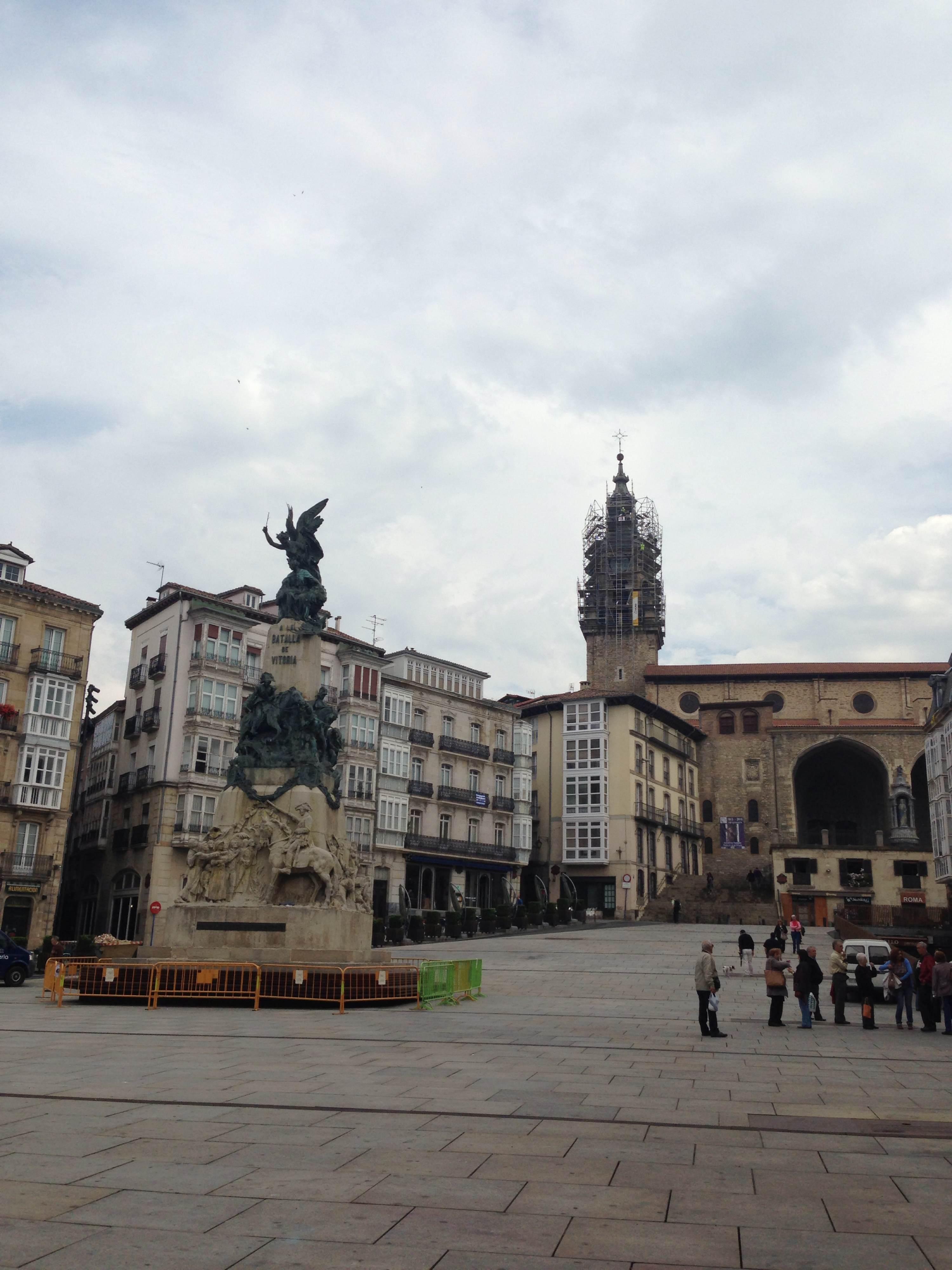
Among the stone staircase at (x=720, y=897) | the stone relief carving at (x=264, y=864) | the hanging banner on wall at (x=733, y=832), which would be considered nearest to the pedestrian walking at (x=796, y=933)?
the stone relief carving at (x=264, y=864)

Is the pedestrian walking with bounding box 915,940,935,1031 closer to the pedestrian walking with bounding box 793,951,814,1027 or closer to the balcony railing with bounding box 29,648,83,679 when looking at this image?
the pedestrian walking with bounding box 793,951,814,1027

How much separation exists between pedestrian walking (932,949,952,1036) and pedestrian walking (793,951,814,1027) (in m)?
1.95

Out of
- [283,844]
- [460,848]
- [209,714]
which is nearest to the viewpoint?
[283,844]

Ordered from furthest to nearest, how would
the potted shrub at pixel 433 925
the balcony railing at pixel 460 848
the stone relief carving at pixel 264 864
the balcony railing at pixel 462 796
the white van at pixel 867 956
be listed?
1. the balcony railing at pixel 462 796
2. the balcony railing at pixel 460 848
3. the potted shrub at pixel 433 925
4. the white van at pixel 867 956
5. the stone relief carving at pixel 264 864

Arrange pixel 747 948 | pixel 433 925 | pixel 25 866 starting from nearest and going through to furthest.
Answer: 1. pixel 747 948
2. pixel 25 866
3. pixel 433 925

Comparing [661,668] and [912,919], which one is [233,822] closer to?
[912,919]

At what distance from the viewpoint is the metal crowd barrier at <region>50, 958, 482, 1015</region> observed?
19.0m

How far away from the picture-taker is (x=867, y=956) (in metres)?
22.9

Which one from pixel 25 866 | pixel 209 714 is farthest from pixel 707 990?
pixel 209 714

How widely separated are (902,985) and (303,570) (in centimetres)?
1625

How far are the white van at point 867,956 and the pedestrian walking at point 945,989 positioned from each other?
17.8ft

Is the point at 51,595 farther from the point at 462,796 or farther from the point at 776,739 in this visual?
the point at 776,739

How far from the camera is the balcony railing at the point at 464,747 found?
58.8 meters

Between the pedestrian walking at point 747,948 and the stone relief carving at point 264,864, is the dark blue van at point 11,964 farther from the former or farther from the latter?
the pedestrian walking at point 747,948
